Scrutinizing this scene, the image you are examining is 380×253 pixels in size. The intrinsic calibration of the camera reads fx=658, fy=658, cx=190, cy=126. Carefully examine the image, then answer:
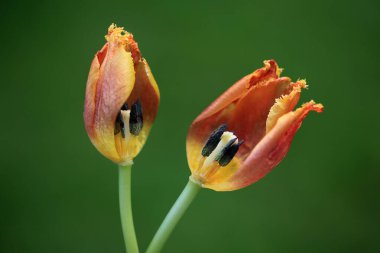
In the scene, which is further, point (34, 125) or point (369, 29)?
point (369, 29)

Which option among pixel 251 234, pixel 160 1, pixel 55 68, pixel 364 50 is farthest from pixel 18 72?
pixel 364 50

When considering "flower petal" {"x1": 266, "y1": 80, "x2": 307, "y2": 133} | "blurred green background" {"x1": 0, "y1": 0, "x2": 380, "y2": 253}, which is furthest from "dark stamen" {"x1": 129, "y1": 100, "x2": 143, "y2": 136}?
"blurred green background" {"x1": 0, "y1": 0, "x2": 380, "y2": 253}

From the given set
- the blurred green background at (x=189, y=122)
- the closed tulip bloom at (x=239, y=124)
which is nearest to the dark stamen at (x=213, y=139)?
the closed tulip bloom at (x=239, y=124)

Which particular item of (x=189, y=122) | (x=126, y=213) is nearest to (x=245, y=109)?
(x=126, y=213)

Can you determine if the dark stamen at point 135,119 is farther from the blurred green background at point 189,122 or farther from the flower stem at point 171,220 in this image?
the blurred green background at point 189,122

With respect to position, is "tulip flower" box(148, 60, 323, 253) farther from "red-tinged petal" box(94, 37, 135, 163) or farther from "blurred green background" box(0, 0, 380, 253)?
"blurred green background" box(0, 0, 380, 253)

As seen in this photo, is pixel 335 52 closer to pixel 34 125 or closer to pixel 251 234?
pixel 251 234
